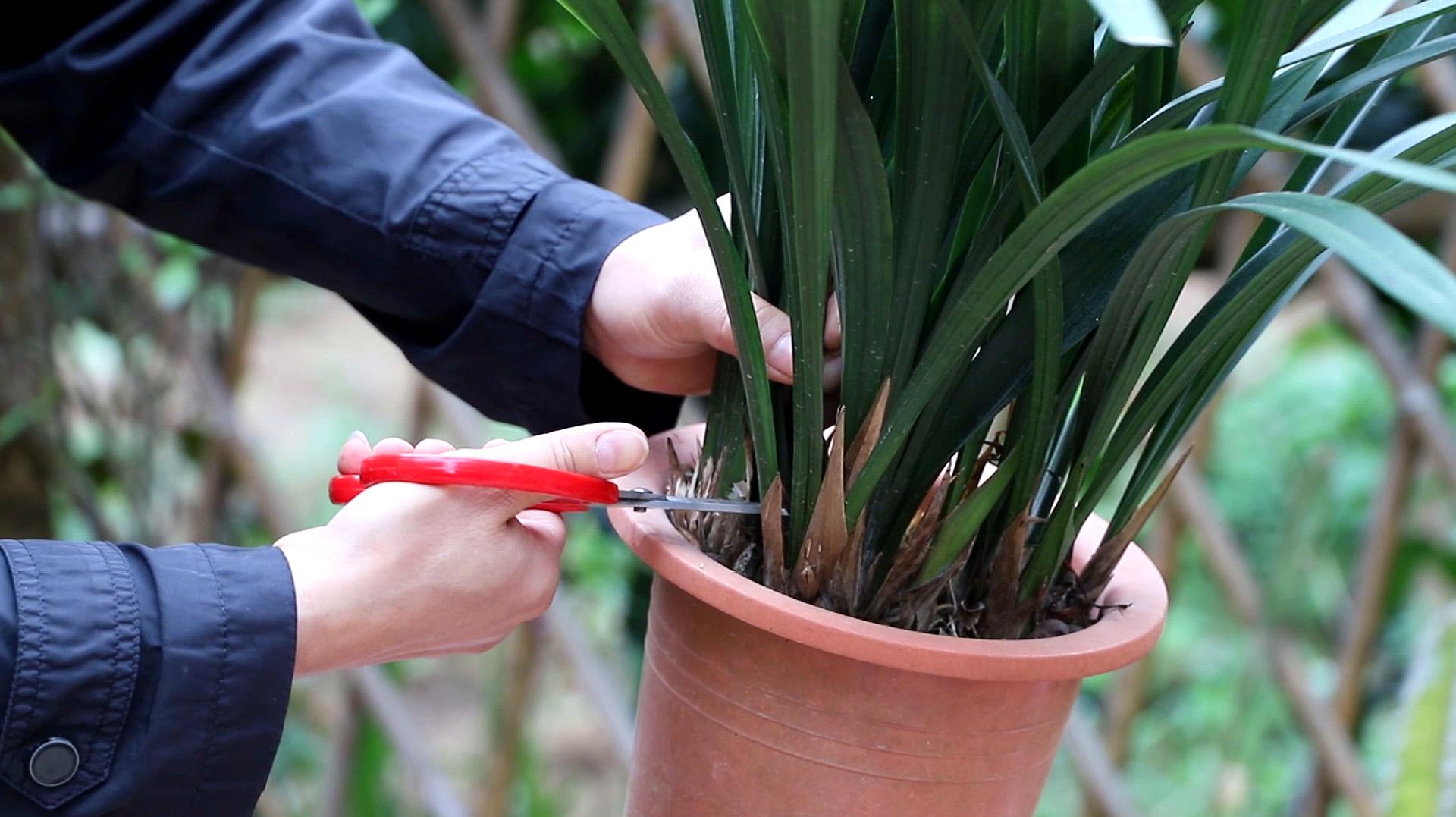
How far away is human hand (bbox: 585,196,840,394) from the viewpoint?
0.50 m

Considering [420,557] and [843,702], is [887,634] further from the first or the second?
[420,557]

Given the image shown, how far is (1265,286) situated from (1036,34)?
4.1 inches

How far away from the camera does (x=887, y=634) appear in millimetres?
434

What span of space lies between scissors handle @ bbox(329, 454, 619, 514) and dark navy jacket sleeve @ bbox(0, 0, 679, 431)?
5.6 inches

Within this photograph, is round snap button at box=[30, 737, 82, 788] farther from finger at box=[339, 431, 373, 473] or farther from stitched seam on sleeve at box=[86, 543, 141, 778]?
finger at box=[339, 431, 373, 473]

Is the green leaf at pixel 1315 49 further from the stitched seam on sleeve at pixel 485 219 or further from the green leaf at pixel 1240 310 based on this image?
the stitched seam on sleeve at pixel 485 219

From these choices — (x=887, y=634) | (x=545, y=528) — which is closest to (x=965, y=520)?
(x=887, y=634)

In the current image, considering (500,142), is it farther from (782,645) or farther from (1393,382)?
(1393,382)

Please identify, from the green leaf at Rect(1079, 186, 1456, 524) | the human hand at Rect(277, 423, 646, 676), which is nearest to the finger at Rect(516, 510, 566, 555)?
the human hand at Rect(277, 423, 646, 676)

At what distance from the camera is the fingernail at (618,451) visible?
1.57ft

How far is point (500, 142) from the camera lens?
0.64 meters

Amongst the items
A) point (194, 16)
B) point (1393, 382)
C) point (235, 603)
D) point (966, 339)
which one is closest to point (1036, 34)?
point (966, 339)

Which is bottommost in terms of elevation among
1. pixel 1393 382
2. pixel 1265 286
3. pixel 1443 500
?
pixel 1443 500

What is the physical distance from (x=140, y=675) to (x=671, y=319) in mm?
236
